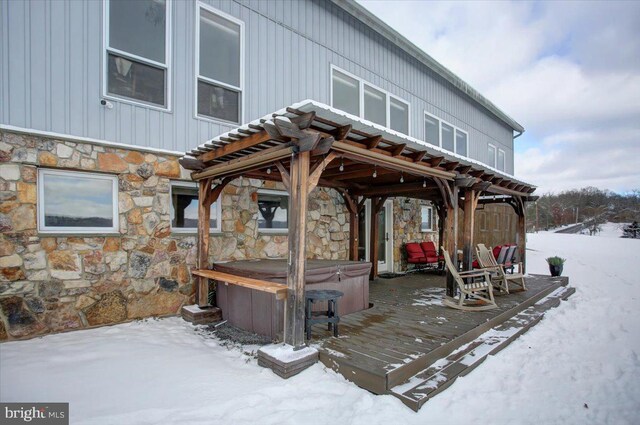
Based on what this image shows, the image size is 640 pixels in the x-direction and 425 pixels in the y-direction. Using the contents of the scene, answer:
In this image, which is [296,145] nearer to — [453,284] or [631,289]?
[453,284]

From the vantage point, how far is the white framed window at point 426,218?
1008cm

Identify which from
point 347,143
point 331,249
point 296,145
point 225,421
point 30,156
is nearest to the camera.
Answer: point 225,421

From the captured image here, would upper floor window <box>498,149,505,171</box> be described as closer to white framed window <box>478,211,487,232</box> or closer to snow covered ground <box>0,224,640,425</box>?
white framed window <box>478,211,487,232</box>

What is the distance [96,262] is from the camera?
14.2ft

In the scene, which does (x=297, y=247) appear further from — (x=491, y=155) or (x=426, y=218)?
(x=491, y=155)

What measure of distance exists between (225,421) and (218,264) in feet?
9.36

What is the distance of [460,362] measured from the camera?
3.28m

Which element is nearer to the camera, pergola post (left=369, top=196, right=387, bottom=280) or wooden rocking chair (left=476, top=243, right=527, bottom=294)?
wooden rocking chair (left=476, top=243, right=527, bottom=294)

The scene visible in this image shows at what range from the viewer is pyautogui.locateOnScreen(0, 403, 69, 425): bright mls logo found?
2.45 m

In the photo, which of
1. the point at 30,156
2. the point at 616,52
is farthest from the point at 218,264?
the point at 616,52

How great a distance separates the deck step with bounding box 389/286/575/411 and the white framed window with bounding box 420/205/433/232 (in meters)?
5.03

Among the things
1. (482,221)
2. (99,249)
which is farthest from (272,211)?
(482,221)

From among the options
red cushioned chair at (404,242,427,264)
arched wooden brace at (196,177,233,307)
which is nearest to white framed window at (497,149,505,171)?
red cushioned chair at (404,242,427,264)

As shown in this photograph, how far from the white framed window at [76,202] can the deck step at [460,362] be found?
417cm
